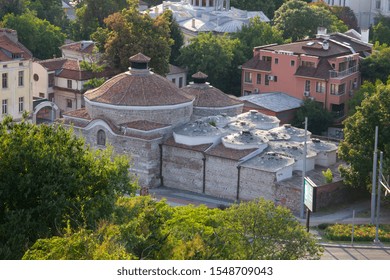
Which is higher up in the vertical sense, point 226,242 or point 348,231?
point 226,242

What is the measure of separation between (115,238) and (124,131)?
95.8 ft

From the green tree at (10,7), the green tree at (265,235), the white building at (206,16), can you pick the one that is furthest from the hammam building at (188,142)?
the green tree at (10,7)

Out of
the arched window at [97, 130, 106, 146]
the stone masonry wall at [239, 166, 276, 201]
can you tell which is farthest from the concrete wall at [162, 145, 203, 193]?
the arched window at [97, 130, 106, 146]

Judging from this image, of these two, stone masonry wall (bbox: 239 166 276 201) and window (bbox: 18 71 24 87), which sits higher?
window (bbox: 18 71 24 87)

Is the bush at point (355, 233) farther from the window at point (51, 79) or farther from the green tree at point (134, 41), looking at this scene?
the window at point (51, 79)

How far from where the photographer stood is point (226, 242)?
35.8 metres

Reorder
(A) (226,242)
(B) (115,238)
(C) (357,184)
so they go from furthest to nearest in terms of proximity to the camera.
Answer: (C) (357,184) → (A) (226,242) → (B) (115,238)

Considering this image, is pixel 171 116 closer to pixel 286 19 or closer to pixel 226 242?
pixel 226 242

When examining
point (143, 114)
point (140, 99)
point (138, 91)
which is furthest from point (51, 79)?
point (143, 114)

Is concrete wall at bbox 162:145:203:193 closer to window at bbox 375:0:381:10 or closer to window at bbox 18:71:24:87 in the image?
window at bbox 18:71:24:87

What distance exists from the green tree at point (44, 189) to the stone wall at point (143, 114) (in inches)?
876

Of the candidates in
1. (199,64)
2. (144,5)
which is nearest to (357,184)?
(199,64)

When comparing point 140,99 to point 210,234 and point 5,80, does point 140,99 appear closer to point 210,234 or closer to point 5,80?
point 5,80

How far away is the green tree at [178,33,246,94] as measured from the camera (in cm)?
8431
